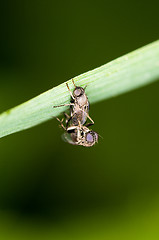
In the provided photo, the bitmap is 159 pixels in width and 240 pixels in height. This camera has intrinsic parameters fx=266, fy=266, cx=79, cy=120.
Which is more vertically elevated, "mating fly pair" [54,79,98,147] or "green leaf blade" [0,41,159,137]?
"mating fly pair" [54,79,98,147]

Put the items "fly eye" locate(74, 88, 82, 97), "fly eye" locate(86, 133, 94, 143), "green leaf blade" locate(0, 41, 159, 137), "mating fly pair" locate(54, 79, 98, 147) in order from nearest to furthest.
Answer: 1. "green leaf blade" locate(0, 41, 159, 137)
2. "fly eye" locate(74, 88, 82, 97)
3. "mating fly pair" locate(54, 79, 98, 147)
4. "fly eye" locate(86, 133, 94, 143)

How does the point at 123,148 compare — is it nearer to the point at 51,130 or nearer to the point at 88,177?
the point at 88,177

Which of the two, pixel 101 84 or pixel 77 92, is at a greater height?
pixel 77 92

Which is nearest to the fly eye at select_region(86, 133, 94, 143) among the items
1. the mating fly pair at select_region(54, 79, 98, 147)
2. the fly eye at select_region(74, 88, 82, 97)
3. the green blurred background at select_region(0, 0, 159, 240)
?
the mating fly pair at select_region(54, 79, 98, 147)

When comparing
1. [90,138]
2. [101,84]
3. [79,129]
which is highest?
[79,129]

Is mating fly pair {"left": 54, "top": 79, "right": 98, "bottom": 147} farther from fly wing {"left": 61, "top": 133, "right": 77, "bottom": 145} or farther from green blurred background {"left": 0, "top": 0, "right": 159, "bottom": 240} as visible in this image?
green blurred background {"left": 0, "top": 0, "right": 159, "bottom": 240}

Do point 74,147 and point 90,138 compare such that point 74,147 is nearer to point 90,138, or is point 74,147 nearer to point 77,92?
point 90,138

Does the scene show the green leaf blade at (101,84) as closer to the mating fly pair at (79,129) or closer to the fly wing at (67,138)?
the mating fly pair at (79,129)

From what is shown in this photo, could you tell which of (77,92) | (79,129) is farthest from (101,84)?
(79,129)

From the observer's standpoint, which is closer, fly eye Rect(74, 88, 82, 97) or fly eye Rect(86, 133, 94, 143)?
fly eye Rect(74, 88, 82, 97)
